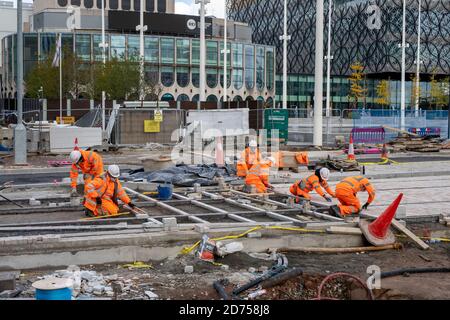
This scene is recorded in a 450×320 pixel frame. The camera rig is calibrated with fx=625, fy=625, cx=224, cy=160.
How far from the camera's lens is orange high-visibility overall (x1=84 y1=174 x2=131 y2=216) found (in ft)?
38.4

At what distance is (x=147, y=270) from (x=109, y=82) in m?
41.4

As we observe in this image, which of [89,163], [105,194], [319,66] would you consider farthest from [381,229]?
[319,66]

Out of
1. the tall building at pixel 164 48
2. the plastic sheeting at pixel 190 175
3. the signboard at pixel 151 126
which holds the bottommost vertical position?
the plastic sheeting at pixel 190 175

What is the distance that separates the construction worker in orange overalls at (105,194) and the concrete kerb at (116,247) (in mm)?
2051

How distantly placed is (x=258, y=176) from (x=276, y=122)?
61.5ft

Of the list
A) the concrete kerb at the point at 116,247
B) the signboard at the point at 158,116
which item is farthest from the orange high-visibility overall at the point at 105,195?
the signboard at the point at 158,116

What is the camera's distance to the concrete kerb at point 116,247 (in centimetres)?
912

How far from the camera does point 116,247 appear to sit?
376 inches

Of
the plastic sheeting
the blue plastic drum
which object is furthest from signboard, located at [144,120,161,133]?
the blue plastic drum

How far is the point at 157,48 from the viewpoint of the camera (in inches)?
3044

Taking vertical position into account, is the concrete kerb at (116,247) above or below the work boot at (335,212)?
below

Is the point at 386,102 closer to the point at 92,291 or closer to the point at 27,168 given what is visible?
the point at 27,168

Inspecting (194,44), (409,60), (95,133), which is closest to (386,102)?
(409,60)

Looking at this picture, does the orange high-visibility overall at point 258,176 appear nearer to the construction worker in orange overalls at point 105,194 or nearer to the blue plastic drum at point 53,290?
the construction worker in orange overalls at point 105,194
